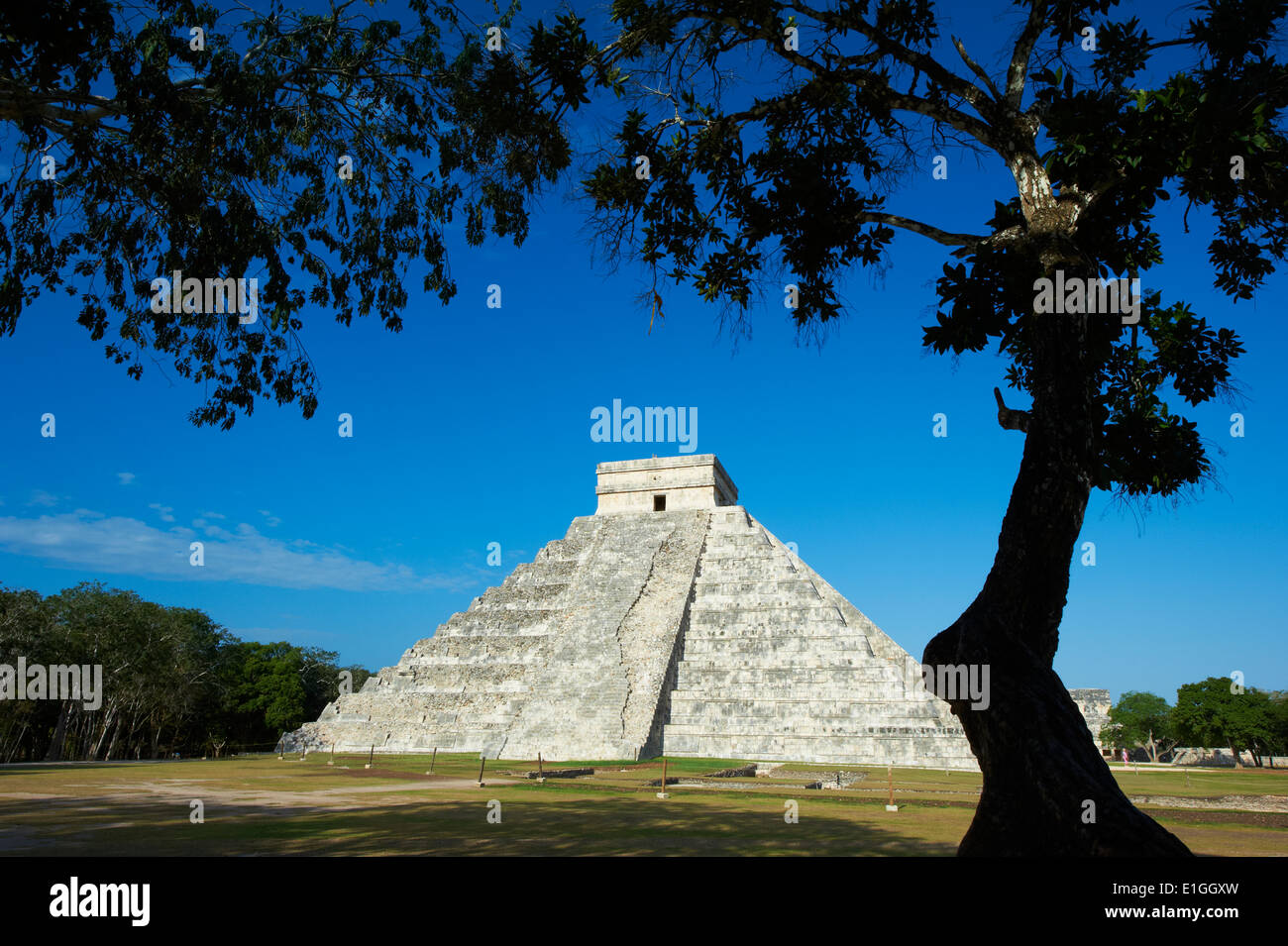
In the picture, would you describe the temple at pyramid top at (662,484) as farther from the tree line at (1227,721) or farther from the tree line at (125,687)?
the tree line at (125,687)

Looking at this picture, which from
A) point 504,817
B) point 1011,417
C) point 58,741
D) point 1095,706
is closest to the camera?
point 1011,417

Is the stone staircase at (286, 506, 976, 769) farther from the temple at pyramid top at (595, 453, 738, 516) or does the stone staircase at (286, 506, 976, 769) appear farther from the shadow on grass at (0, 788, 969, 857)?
the shadow on grass at (0, 788, 969, 857)

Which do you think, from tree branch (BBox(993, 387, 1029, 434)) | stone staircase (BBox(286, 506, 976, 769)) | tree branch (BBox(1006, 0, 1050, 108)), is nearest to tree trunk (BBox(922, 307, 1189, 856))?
tree branch (BBox(993, 387, 1029, 434))

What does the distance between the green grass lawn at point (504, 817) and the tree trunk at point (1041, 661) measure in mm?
3334

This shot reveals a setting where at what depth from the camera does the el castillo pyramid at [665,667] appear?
2064 centimetres

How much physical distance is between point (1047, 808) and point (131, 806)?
1135cm

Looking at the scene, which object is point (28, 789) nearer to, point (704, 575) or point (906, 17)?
point (906, 17)

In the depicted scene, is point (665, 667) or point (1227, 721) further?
point (1227, 721)

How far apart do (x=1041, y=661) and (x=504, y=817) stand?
7.04 metres

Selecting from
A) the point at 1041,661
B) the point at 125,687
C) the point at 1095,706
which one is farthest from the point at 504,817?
the point at 125,687

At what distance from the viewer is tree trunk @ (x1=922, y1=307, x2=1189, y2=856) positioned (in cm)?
360

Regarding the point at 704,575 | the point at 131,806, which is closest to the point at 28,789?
the point at 131,806

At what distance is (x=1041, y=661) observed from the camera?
4125 millimetres

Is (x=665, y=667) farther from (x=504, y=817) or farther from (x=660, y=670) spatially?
(x=504, y=817)
